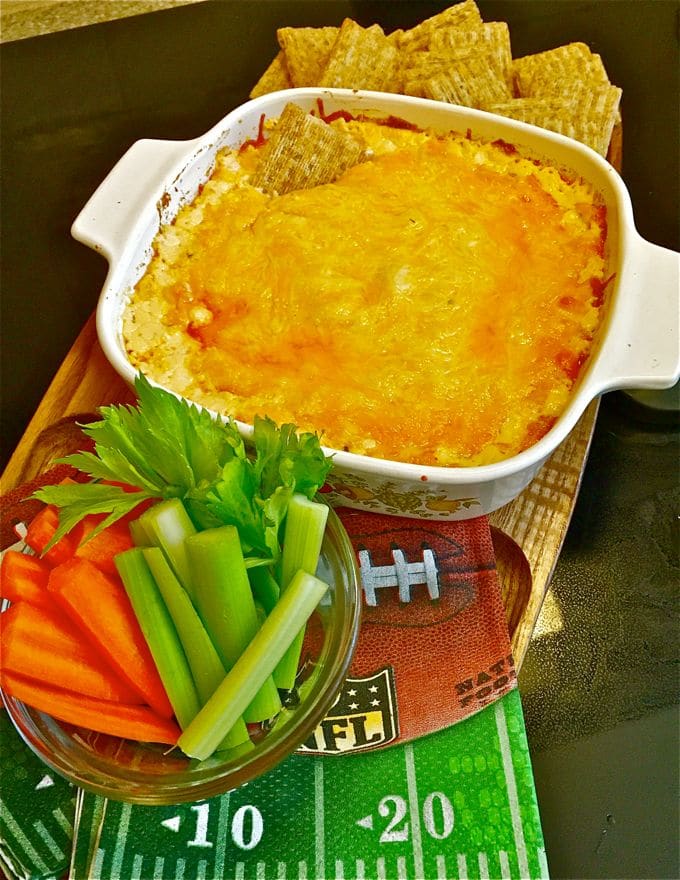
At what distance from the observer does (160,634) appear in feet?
3.89

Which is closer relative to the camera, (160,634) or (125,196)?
(160,634)

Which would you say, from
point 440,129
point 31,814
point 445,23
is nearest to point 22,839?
point 31,814

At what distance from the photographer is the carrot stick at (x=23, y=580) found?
49.6 inches

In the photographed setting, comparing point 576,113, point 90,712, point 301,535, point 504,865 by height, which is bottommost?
point 504,865

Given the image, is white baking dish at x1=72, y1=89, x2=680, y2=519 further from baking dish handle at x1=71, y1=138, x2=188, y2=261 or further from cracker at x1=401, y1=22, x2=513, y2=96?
cracker at x1=401, y1=22, x2=513, y2=96

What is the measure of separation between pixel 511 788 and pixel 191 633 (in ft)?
2.03

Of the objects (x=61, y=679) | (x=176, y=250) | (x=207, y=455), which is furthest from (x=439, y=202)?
(x=61, y=679)

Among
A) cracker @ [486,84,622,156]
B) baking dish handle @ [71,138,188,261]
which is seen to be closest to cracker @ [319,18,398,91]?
cracker @ [486,84,622,156]

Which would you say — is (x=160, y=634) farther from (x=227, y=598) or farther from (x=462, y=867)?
(x=462, y=867)

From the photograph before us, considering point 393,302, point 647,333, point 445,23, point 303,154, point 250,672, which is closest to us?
point 250,672

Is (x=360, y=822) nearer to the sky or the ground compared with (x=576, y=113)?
nearer to the ground

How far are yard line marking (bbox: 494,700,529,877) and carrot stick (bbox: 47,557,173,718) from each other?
58 cm

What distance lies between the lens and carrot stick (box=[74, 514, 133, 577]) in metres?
1.27

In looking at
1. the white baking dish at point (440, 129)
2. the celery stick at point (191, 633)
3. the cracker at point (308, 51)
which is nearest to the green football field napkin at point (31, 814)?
the celery stick at point (191, 633)
